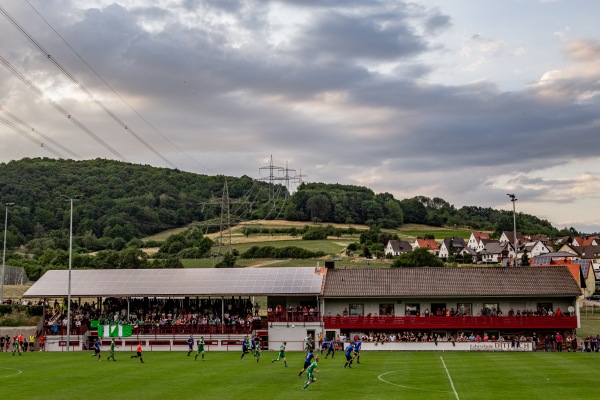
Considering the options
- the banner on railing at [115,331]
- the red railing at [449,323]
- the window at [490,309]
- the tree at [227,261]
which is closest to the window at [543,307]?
the red railing at [449,323]

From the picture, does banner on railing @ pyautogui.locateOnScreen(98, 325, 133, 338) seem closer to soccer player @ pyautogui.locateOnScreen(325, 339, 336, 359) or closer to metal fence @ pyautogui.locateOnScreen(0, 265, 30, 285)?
soccer player @ pyautogui.locateOnScreen(325, 339, 336, 359)

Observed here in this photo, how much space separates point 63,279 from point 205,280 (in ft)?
46.5

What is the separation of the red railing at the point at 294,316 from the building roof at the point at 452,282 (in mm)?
2293

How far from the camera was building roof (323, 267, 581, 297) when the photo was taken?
221 ft

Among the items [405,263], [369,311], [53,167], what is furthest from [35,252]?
[369,311]

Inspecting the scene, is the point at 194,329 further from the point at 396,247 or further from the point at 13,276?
the point at 396,247

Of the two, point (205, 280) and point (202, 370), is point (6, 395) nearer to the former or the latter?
point (202, 370)

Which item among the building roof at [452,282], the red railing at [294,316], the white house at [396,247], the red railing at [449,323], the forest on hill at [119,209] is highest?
the forest on hill at [119,209]

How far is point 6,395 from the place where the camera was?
3475cm

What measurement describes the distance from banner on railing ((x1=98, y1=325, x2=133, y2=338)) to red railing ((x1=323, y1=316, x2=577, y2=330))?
1732cm

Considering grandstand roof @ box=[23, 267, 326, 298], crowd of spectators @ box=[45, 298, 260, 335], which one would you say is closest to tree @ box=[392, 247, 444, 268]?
crowd of spectators @ box=[45, 298, 260, 335]

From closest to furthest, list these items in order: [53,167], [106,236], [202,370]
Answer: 1. [202,370]
2. [106,236]
3. [53,167]

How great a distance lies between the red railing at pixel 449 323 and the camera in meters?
65.2

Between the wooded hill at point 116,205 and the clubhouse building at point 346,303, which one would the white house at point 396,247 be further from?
the clubhouse building at point 346,303
